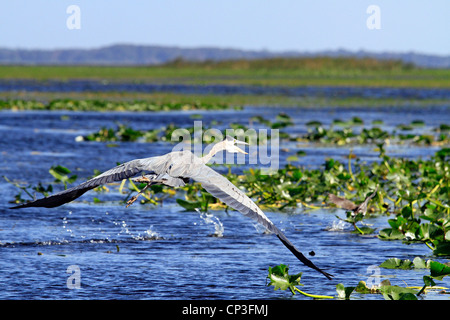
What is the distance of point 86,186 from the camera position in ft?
23.4

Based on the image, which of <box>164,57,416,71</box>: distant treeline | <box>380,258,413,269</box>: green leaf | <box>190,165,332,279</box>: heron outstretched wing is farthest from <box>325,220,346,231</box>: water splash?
<box>164,57,416,71</box>: distant treeline

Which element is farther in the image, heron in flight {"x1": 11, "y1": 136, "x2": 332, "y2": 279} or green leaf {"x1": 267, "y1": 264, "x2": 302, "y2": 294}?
green leaf {"x1": 267, "y1": 264, "x2": 302, "y2": 294}

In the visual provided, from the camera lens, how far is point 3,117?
1109 inches

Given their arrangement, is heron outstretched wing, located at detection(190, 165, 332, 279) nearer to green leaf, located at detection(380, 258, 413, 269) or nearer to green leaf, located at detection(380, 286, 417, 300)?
green leaf, located at detection(380, 286, 417, 300)

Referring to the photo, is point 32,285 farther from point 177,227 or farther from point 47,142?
point 47,142

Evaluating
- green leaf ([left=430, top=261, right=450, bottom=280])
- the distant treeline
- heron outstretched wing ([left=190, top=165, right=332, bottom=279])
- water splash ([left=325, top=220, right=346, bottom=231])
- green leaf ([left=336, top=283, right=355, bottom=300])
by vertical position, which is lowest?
the distant treeline

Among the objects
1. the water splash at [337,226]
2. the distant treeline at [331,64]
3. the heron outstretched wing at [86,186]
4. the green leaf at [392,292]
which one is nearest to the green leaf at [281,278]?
the green leaf at [392,292]

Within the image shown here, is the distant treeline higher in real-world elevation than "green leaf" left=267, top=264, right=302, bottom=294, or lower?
lower

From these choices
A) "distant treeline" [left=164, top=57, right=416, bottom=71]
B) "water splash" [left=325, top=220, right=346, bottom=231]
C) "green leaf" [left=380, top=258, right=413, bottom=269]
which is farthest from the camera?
"distant treeline" [left=164, top=57, right=416, bottom=71]

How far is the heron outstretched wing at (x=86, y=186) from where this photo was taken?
717 cm

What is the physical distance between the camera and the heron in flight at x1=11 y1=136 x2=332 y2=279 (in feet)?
22.4

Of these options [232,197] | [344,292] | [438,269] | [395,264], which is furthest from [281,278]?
[438,269]
